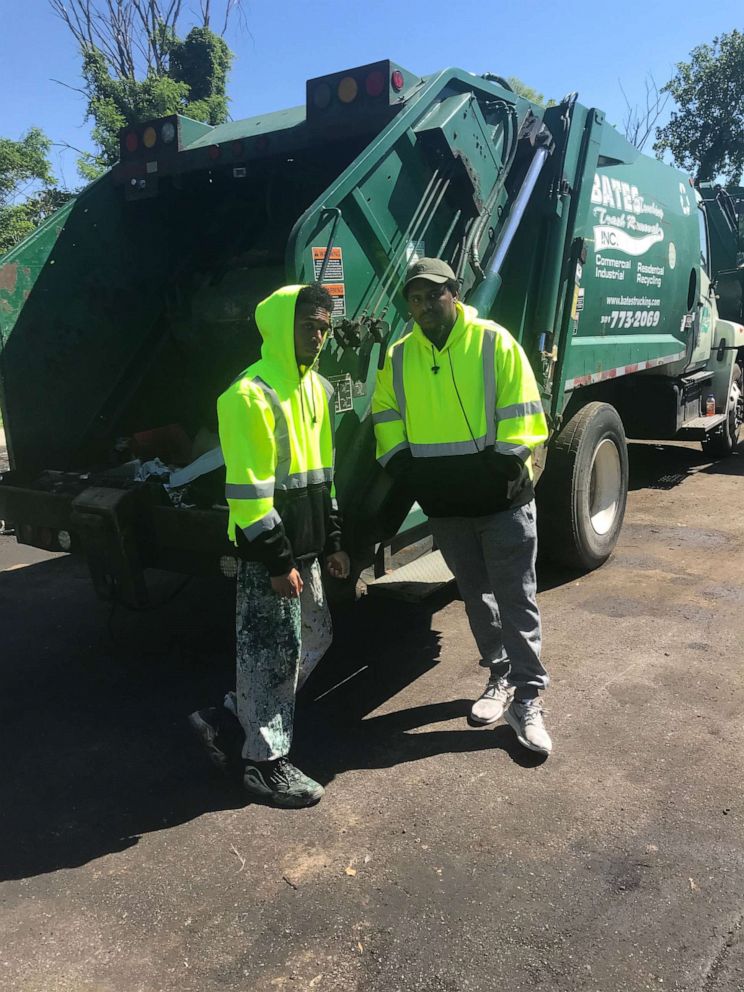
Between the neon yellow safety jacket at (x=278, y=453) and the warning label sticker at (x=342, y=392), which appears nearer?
the neon yellow safety jacket at (x=278, y=453)

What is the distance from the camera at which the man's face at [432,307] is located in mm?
2840

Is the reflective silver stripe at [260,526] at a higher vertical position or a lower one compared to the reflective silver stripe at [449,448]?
lower

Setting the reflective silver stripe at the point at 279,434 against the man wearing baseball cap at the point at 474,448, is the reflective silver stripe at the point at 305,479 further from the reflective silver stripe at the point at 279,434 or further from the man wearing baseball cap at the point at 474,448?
the man wearing baseball cap at the point at 474,448

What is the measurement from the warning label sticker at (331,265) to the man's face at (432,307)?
1.34ft

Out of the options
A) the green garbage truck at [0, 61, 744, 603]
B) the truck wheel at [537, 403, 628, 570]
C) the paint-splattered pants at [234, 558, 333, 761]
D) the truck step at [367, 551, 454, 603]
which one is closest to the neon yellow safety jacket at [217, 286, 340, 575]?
the paint-splattered pants at [234, 558, 333, 761]

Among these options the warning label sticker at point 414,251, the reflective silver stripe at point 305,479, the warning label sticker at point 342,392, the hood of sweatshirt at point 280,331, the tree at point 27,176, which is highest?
the tree at point 27,176

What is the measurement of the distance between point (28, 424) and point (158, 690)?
1545mm

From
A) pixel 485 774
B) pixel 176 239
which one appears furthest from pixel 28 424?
pixel 485 774

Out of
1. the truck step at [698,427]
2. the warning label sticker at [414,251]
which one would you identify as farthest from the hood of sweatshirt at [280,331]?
the truck step at [698,427]

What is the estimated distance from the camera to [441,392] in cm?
290

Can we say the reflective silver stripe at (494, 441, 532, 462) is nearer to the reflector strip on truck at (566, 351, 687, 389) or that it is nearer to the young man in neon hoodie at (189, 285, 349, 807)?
the young man in neon hoodie at (189, 285, 349, 807)

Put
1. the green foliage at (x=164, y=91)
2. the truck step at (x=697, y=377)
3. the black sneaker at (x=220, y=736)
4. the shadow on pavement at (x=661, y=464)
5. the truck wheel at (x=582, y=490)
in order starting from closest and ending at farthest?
the black sneaker at (x=220, y=736) → the truck wheel at (x=582, y=490) → the truck step at (x=697, y=377) → the shadow on pavement at (x=661, y=464) → the green foliage at (x=164, y=91)

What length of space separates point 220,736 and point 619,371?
3765 millimetres

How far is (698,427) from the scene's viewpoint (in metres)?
7.22
